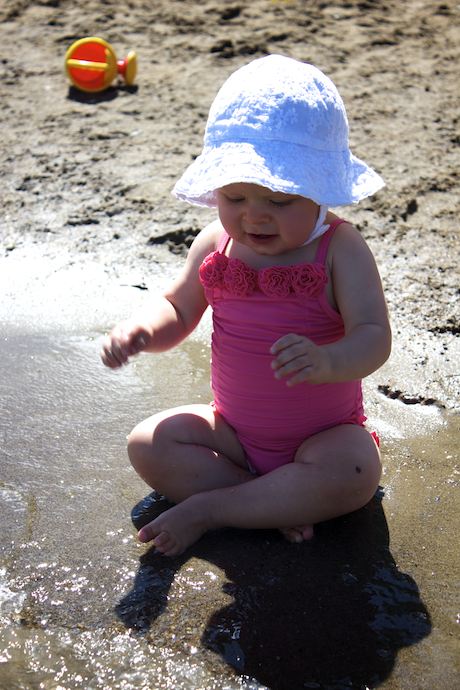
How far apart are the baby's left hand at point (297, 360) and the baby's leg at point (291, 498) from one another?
0.24m

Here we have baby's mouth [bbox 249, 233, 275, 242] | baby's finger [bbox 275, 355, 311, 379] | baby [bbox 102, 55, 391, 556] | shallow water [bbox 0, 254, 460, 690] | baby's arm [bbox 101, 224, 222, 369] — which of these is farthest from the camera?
baby's arm [bbox 101, 224, 222, 369]

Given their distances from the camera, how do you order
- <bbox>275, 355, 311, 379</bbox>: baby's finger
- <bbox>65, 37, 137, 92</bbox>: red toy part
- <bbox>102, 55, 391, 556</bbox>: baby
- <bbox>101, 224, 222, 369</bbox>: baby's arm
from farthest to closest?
<bbox>65, 37, 137, 92</bbox>: red toy part, <bbox>101, 224, 222, 369</bbox>: baby's arm, <bbox>102, 55, 391, 556</bbox>: baby, <bbox>275, 355, 311, 379</bbox>: baby's finger

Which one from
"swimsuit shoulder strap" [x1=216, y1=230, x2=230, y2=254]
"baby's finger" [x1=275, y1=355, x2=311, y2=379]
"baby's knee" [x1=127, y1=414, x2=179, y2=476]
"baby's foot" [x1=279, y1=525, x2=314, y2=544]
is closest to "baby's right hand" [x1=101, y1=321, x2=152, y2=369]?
"baby's knee" [x1=127, y1=414, x2=179, y2=476]

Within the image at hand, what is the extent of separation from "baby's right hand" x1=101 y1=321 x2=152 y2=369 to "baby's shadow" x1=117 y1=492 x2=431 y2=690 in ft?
1.27

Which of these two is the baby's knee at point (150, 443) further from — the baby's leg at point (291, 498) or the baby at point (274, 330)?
the baby's leg at point (291, 498)

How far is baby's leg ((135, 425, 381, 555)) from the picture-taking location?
146 cm

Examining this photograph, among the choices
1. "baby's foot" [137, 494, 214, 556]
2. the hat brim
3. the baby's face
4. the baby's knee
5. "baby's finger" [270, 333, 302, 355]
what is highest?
the hat brim

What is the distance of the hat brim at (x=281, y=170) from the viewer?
1.37 m

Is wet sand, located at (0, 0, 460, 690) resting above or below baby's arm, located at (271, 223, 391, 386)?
below

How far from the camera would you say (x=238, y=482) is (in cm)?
163

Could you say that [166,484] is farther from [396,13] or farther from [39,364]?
[396,13]

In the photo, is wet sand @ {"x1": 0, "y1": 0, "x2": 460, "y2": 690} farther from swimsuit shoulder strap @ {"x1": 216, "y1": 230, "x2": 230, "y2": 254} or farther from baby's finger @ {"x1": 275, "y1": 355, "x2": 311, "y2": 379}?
swimsuit shoulder strap @ {"x1": 216, "y1": 230, "x2": 230, "y2": 254}

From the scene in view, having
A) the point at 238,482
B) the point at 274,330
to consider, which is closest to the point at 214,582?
the point at 238,482

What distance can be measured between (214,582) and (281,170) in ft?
2.80
